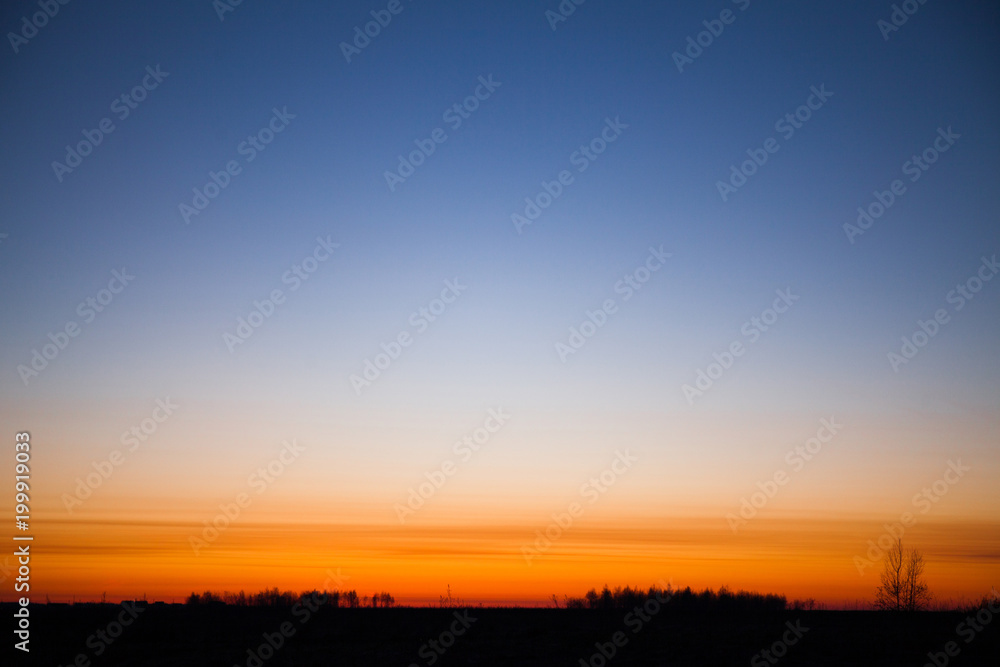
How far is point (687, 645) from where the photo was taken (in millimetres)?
35094

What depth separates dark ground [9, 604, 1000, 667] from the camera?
33.1 metres

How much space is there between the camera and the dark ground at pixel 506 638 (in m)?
33.1

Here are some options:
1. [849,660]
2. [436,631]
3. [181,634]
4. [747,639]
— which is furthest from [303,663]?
[849,660]

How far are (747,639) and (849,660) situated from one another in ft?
15.8

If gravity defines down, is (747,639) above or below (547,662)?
above

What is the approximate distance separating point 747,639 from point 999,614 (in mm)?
14069

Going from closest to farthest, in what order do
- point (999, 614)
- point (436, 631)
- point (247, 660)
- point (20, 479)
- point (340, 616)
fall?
point (20, 479)
point (247, 660)
point (999, 614)
point (436, 631)
point (340, 616)

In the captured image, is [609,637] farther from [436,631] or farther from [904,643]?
[904,643]

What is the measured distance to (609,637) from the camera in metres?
37.8

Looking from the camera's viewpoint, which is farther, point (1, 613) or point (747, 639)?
point (1, 613)

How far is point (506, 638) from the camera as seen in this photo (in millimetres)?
39188

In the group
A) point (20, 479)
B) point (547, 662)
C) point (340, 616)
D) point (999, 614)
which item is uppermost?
point (999, 614)

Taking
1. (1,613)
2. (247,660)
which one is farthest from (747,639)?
(1,613)

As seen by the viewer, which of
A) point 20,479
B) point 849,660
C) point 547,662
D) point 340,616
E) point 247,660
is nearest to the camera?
point 20,479
